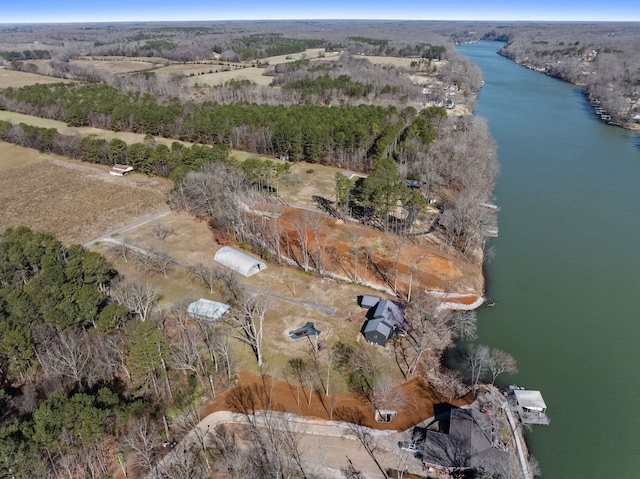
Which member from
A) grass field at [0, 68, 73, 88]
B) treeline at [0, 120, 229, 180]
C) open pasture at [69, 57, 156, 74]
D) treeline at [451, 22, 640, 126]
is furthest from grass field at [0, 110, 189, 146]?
treeline at [451, 22, 640, 126]

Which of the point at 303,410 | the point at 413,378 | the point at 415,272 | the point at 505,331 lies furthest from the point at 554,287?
the point at 303,410

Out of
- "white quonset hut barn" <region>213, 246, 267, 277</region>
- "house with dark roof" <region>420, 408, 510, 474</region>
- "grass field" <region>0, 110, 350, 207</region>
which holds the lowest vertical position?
"house with dark roof" <region>420, 408, 510, 474</region>

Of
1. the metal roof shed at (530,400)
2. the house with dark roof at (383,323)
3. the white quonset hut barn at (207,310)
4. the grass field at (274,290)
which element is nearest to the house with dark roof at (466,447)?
the metal roof shed at (530,400)

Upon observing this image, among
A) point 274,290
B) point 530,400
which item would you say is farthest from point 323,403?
point 530,400

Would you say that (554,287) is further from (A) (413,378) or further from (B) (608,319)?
(A) (413,378)

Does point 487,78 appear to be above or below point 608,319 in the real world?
above

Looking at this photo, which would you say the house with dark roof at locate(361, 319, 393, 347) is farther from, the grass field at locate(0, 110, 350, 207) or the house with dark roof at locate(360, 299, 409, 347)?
the grass field at locate(0, 110, 350, 207)
